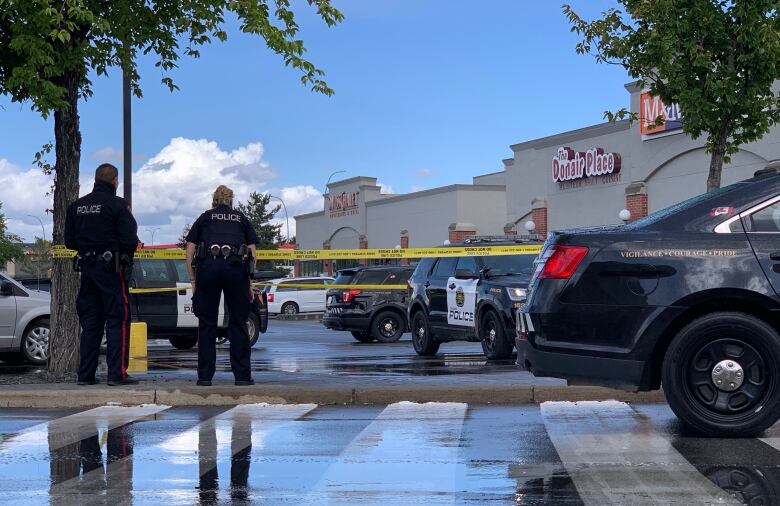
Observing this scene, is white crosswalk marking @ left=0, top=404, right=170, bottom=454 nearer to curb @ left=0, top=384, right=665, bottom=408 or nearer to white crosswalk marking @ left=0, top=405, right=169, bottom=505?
white crosswalk marking @ left=0, top=405, right=169, bottom=505

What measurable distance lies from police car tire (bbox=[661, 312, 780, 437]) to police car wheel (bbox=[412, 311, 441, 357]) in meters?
9.57

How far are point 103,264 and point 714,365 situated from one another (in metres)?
5.36

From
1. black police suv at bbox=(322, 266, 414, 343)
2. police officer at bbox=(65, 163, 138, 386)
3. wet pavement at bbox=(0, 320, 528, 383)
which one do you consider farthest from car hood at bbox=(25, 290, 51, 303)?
black police suv at bbox=(322, 266, 414, 343)

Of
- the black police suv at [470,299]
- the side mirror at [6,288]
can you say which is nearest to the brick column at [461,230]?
the black police suv at [470,299]

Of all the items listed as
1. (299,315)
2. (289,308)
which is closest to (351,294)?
(299,315)

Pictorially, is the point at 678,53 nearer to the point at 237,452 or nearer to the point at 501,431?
the point at 501,431

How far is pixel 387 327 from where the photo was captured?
72.6ft

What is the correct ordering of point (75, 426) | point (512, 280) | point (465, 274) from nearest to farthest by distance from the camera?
1. point (75, 426)
2. point (512, 280)
3. point (465, 274)

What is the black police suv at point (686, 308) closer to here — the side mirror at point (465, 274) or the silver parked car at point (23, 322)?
the side mirror at point (465, 274)

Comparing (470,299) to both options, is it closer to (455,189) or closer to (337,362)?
(337,362)

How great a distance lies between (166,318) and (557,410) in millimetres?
10900

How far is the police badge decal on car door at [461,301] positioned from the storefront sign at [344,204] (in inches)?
1855

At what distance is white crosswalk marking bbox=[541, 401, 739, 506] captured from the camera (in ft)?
16.6

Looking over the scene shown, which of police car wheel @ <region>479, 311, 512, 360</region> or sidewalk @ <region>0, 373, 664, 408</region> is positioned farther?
police car wheel @ <region>479, 311, 512, 360</region>
